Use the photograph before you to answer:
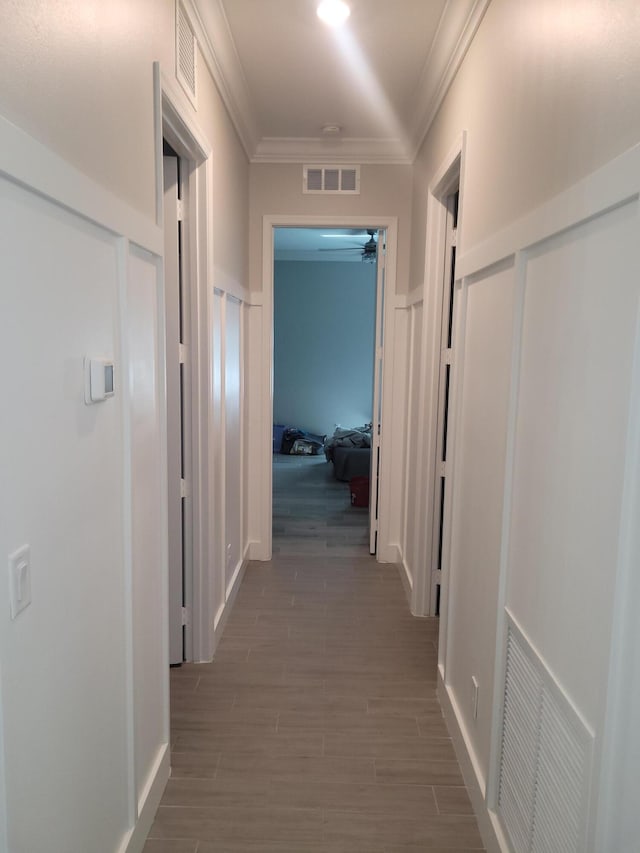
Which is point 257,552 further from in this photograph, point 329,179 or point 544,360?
point 544,360

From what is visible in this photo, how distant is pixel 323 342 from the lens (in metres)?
9.35

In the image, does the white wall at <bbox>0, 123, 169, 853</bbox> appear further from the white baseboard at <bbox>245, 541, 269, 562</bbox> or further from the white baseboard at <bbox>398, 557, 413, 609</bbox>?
the white baseboard at <bbox>245, 541, 269, 562</bbox>

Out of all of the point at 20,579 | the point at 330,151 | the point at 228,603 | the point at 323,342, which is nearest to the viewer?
the point at 20,579

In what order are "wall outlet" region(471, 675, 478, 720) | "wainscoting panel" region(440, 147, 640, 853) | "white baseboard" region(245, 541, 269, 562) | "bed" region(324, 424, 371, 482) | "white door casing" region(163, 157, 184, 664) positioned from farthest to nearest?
"bed" region(324, 424, 371, 482)
"white baseboard" region(245, 541, 269, 562)
"white door casing" region(163, 157, 184, 664)
"wall outlet" region(471, 675, 478, 720)
"wainscoting panel" region(440, 147, 640, 853)

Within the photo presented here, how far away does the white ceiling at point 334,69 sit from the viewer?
2.44 meters

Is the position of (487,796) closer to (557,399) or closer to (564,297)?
(557,399)

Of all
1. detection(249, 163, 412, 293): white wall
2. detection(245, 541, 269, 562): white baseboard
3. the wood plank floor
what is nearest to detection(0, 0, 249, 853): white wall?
the wood plank floor

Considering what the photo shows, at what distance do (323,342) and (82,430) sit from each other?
26.6 ft

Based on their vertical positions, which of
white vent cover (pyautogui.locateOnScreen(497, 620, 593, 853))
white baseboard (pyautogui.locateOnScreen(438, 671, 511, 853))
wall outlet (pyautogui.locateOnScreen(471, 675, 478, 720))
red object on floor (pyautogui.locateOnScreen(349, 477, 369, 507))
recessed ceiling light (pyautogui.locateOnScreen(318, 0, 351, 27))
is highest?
recessed ceiling light (pyautogui.locateOnScreen(318, 0, 351, 27))

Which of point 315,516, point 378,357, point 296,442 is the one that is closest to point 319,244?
point 296,442

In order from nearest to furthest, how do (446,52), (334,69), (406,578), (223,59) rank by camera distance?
1. (446,52)
2. (223,59)
3. (334,69)
4. (406,578)

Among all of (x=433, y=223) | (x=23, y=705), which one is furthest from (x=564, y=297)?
(x=433, y=223)

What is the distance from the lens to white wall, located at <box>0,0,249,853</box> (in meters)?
1.09

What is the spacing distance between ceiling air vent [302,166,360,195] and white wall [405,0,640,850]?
1.70m
